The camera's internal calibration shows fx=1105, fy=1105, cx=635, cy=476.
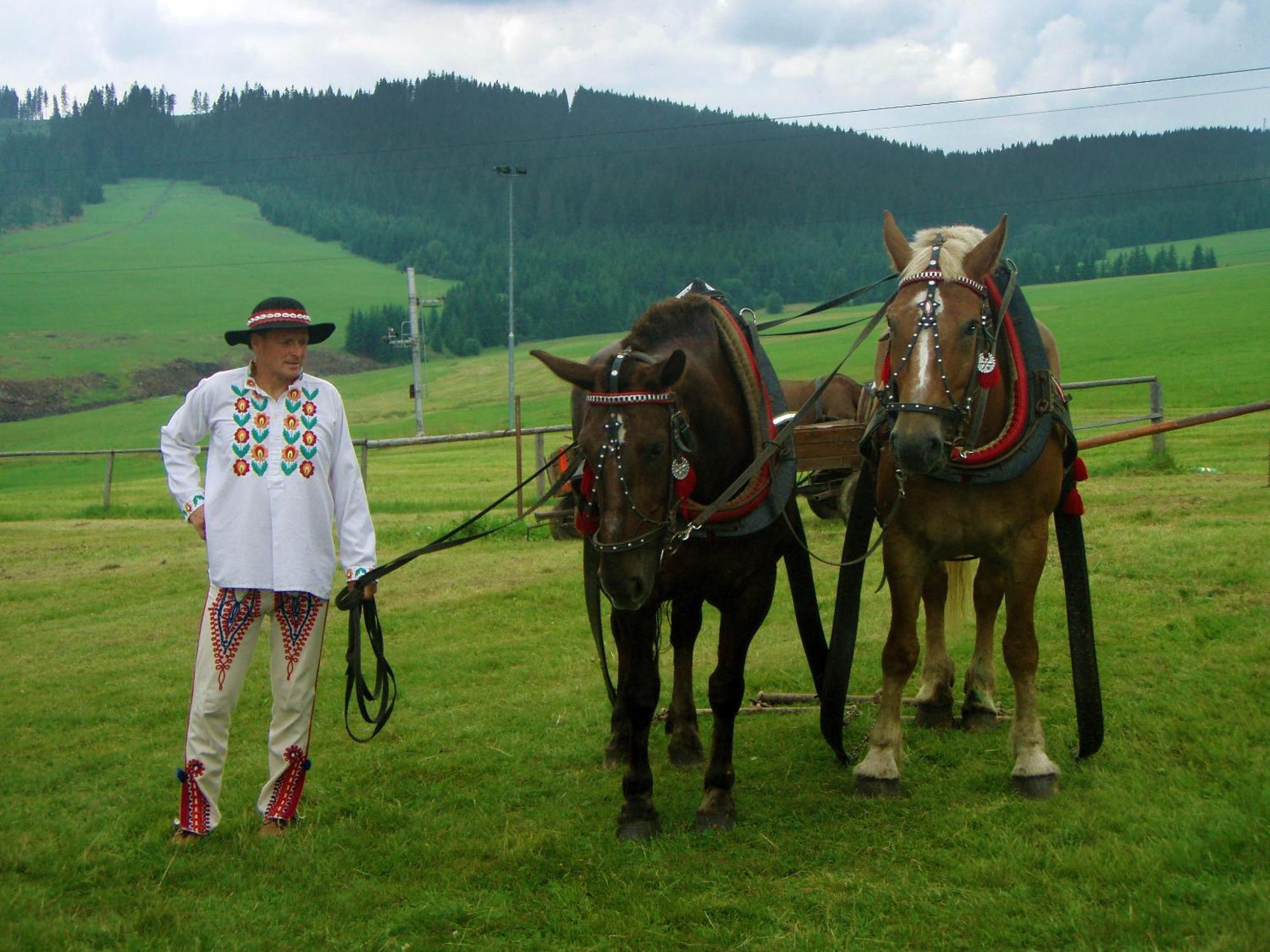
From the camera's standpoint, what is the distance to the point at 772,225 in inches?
4198

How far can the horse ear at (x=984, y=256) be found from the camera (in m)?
4.18

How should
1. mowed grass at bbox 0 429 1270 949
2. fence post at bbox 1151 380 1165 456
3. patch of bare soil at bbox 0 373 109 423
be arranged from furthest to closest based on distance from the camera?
patch of bare soil at bbox 0 373 109 423, fence post at bbox 1151 380 1165 456, mowed grass at bbox 0 429 1270 949

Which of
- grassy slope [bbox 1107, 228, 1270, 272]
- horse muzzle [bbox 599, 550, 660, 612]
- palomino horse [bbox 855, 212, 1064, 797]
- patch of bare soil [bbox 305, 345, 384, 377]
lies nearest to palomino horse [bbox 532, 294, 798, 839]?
horse muzzle [bbox 599, 550, 660, 612]

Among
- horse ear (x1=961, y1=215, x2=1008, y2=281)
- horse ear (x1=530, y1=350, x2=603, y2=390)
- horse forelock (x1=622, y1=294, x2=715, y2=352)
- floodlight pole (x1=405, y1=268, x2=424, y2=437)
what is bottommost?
floodlight pole (x1=405, y1=268, x2=424, y2=437)

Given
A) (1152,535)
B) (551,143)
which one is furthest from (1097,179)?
(1152,535)

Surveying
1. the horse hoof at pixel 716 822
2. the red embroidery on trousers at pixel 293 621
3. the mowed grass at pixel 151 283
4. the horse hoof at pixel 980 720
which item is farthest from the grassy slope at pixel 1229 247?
the red embroidery on trousers at pixel 293 621

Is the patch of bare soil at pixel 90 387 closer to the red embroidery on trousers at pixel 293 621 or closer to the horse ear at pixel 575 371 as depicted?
the red embroidery on trousers at pixel 293 621

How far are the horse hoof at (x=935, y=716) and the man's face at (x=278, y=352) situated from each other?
11.4ft

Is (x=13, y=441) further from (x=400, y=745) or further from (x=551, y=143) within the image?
(x=551, y=143)

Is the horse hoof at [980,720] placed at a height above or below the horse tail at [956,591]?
below

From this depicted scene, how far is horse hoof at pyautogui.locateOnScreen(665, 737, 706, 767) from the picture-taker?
17.5 ft

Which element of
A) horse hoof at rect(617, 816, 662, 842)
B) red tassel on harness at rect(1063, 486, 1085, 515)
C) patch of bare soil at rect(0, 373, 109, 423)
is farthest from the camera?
patch of bare soil at rect(0, 373, 109, 423)

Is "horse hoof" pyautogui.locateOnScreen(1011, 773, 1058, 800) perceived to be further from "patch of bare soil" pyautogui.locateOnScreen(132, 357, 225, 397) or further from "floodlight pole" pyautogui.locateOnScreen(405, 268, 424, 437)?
"patch of bare soil" pyautogui.locateOnScreen(132, 357, 225, 397)

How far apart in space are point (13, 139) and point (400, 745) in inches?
6679
